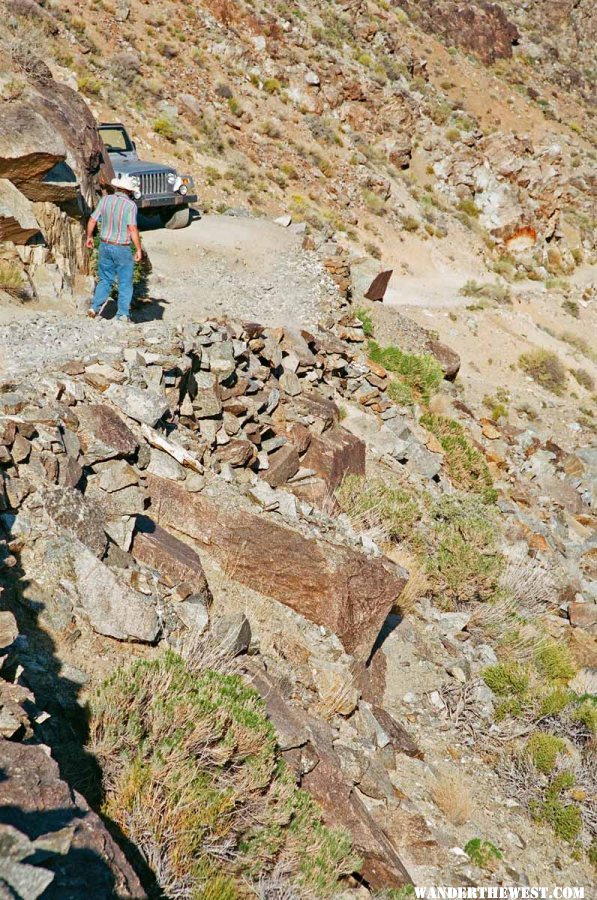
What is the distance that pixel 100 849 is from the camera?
295 cm

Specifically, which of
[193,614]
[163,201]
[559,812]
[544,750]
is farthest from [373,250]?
[193,614]

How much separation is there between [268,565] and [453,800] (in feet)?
8.65

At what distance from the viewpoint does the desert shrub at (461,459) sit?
14.0 m

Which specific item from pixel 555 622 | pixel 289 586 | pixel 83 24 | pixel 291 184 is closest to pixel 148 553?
pixel 289 586

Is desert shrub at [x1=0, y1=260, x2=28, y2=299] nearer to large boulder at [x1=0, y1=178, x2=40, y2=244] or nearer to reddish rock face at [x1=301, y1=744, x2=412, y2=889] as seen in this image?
large boulder at [x1=0, y1=178, x2=40, y2=244]

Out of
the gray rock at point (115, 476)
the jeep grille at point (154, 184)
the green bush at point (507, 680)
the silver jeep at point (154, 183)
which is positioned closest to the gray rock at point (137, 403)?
the gray rock at point (115, 476)

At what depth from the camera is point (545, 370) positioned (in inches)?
878

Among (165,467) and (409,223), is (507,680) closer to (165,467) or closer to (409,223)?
(165,467)

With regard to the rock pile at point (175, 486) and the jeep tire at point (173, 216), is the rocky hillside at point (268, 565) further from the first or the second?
the jeep tire at point (173, 216)

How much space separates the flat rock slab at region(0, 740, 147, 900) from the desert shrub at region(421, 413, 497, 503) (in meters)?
11.4

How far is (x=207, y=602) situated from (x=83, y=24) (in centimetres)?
2703

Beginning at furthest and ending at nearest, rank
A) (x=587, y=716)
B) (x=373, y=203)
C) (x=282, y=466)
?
1. (x=373, y=203)
2. (x=282, y=466)
3. (x=587, y=716)

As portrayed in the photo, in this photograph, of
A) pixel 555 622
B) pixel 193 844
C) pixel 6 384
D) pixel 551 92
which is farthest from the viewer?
pixel 551 92

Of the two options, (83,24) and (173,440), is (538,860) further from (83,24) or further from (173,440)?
(83,24)
